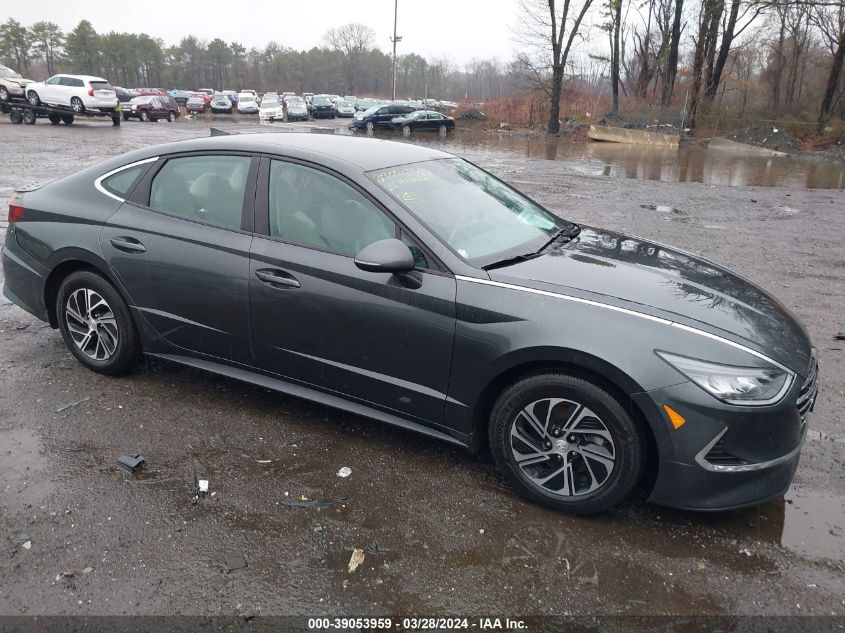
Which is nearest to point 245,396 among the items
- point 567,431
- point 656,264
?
point 567,431

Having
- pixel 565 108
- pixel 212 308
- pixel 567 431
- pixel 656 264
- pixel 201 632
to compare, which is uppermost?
pixel 565 108

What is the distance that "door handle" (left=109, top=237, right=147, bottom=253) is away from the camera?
391cm

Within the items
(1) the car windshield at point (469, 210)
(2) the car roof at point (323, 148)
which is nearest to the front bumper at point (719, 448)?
(1) the car windshield at point (469, 210)

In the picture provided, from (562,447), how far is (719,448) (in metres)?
0.68

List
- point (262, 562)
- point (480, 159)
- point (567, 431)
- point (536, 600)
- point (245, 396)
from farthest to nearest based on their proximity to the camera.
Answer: point (480, 159)
point (245, 396)
point (567, 431)
point (262, 562)
point (536, 600)

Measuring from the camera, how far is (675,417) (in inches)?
105

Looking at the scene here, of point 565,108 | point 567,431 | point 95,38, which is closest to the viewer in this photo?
point 567,431

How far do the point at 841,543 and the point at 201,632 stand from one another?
2839 millimetres

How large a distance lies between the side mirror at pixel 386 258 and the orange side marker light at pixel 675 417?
136 centimetres

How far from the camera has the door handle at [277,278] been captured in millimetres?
3445

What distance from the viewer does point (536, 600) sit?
252 cm

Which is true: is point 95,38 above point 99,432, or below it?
above

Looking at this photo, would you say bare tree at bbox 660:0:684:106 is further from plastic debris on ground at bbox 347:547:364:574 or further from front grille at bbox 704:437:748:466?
plastic debris on ground at bbox 347:547:364:574

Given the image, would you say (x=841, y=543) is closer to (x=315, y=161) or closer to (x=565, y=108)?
(x=315, y=161)
